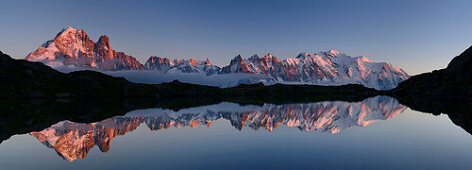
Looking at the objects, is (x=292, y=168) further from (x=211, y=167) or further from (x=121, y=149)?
(x=121, y=149)

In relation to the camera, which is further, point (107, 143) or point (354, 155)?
point (107, 143)

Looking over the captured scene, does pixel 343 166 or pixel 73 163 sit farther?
pixel 73 163

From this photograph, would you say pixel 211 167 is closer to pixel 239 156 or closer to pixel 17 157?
pixel 239 156

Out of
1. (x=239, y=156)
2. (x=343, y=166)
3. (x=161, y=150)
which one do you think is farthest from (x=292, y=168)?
(x=161, y=150)

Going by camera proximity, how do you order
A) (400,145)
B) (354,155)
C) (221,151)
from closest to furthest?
(354,155) < (221,151) < (400,145)

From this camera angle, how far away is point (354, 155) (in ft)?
74.4

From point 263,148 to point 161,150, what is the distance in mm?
9938

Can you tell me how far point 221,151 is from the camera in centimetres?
2530

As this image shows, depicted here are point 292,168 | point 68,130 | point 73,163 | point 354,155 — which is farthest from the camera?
point 68,130

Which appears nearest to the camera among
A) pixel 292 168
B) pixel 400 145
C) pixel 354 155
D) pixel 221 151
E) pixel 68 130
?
pixel 292 168

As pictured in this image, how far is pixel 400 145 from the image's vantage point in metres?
27.3

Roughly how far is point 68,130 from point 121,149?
59.4ft

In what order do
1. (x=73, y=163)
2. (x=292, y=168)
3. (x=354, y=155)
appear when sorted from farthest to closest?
(x=354, y=155) → (x=73, y=163) → (x=292, y=168)

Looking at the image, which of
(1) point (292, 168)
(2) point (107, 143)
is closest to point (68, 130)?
(2) point (107, 143)
